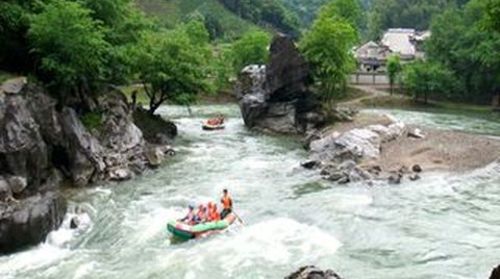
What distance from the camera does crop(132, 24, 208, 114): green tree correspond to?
207 ft

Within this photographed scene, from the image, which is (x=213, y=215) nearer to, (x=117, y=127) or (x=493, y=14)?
(x=493, y=14)

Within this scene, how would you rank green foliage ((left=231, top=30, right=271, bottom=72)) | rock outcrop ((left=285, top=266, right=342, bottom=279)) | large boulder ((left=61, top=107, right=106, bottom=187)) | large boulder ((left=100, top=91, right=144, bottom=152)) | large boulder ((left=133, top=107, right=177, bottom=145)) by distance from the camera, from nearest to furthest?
rock outcrop ((left=285, top=266, right=342, bottom=279)), large boulder ((left=61, top=107, right=106, bottom=187)), large boulder ((left=100, top=91, right=144, bottom=152)), large boulder ((left=133, top=107, right=177, bottom=145)), green foliage ((left=231, top=30, right=271, bottom=72))

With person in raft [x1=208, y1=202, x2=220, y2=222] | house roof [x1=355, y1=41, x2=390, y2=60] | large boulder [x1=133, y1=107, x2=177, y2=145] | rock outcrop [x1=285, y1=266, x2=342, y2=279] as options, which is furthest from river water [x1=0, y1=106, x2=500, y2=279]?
house roof [x1=355, y1=41, x2=390, y2=60]

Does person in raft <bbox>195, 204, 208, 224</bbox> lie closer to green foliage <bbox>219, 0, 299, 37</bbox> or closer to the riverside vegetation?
the riverside vegetation

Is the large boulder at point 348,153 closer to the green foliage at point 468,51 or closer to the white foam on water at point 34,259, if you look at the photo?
the white foam on water at point 34,259

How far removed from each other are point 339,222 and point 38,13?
85.1ft

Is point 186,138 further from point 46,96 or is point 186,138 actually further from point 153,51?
point 46,96

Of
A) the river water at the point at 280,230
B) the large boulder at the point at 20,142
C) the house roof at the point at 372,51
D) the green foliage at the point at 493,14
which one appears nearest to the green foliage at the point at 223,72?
the house roof at the point at 372,51

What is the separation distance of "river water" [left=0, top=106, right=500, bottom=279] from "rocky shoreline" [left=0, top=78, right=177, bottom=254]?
4.22 feet

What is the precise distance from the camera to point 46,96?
43500 millimetres

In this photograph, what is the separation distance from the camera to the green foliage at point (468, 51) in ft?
311

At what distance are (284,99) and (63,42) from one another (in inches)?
1284

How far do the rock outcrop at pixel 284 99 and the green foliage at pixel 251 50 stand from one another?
3230 cm

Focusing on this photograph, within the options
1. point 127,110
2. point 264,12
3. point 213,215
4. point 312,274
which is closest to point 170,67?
point 127,110
